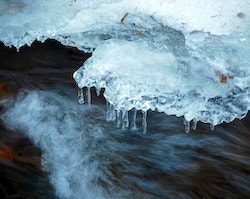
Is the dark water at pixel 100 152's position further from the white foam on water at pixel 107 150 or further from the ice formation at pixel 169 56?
the ice formation at pixel 169 56

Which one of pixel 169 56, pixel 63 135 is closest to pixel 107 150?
pixel 63 135

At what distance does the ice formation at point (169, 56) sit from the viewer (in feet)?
7.80

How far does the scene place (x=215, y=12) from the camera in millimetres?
2943

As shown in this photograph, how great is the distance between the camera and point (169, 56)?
2590 millimetres

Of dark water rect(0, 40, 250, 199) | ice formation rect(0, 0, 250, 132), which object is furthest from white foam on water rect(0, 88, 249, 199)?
ice formation rect(0, 0, 250, 132)

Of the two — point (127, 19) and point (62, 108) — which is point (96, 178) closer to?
point (62, 108)

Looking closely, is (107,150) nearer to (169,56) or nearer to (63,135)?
(63,135)

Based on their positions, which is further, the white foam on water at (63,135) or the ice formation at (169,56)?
the white foam on water at (63,135)

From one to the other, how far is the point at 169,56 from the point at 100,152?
3.26 feet

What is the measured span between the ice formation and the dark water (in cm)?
26

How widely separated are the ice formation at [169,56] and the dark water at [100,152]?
0.87 ft

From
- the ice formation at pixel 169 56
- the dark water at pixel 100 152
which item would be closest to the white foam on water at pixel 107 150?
the dark water at pixel 100 152

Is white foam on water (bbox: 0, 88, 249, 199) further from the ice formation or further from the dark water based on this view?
the ice formation

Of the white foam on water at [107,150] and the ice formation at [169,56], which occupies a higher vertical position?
the ice formation at [169,56]
